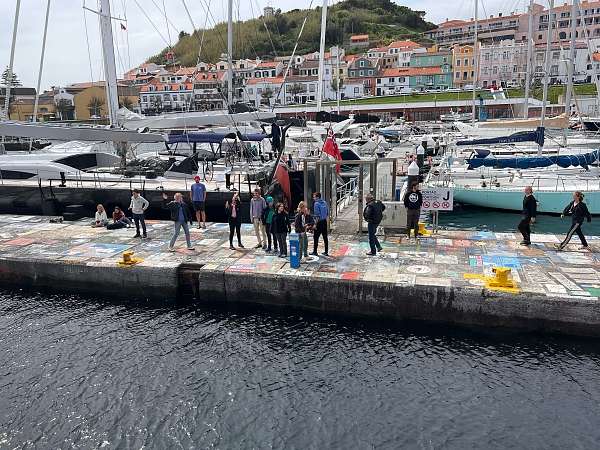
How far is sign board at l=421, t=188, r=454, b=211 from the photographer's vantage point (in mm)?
13930

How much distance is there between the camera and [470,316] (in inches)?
413

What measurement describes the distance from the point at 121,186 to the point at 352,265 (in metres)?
11.9

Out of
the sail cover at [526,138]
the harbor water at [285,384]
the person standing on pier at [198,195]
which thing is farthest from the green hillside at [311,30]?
the harbor water at [285,384]

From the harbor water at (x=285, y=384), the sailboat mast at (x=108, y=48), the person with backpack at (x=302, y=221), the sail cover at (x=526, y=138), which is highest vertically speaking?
the sailboat mast at (x=108, y=48)

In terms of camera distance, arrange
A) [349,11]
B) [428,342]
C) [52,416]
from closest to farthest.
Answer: [52,416] < [428,342] < [349,11]

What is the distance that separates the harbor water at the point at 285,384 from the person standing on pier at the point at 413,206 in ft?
13.1

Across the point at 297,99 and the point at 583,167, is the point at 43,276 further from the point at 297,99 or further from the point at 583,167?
the point at 297,99

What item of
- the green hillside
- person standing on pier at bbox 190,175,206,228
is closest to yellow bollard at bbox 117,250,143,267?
person standing on pier at bbox 190,175,206,228

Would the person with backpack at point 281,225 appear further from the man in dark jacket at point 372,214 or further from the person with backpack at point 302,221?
the man in dark jacket at point 372,214

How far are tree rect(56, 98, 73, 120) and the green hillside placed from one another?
46.3m

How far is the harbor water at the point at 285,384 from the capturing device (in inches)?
297

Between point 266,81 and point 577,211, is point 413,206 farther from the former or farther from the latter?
point 266,81

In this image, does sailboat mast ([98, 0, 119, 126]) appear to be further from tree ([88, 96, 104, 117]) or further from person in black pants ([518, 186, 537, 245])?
tree ([88, 96, 104, 117])

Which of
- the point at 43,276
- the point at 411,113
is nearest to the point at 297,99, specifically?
the point at 411,113
